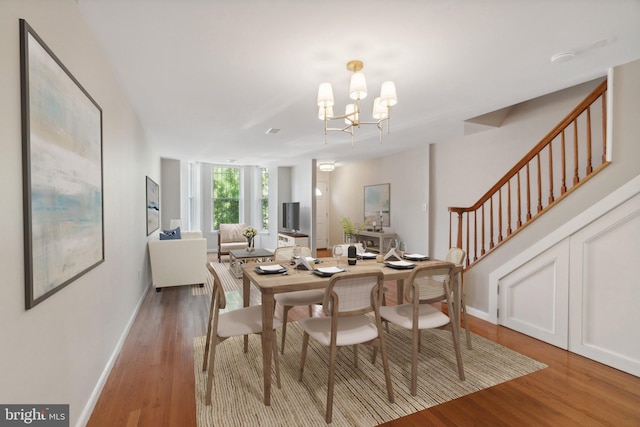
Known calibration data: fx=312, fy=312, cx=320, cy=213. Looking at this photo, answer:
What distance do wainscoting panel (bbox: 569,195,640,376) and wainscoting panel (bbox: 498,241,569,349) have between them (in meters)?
0.08

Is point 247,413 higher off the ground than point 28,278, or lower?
lower

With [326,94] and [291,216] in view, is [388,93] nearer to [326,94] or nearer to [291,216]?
[326,94]

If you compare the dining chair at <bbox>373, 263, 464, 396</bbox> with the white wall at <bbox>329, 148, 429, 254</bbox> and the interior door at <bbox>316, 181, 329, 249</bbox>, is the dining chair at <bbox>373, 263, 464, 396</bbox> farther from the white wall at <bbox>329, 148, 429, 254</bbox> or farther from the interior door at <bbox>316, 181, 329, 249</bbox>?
the interior door at <bbox>316, 181, 329, 249</bbox>

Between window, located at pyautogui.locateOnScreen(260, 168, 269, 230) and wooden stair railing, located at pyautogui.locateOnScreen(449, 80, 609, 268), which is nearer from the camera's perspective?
wooden stair railing, located at pyautogui.locateOnScreen(449, 80, 609, 268)

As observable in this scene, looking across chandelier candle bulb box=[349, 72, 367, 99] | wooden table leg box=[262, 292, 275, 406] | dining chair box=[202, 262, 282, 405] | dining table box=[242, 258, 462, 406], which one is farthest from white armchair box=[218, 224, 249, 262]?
chandelier candle bulb box=[349, 72, 367, 99]

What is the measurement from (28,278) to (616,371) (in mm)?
3837

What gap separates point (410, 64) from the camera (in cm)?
254

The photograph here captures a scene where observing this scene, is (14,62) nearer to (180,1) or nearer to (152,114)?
(180,1)

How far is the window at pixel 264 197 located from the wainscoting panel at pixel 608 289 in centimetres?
749

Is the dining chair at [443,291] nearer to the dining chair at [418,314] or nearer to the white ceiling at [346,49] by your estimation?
the dining chair at [418,314]

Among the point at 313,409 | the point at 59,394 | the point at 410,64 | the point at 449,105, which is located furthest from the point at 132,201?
the point at 449,105

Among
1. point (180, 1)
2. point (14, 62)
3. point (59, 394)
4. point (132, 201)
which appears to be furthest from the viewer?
point (132, 201)

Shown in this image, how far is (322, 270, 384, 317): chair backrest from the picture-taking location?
1988 mm

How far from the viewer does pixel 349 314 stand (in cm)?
208
